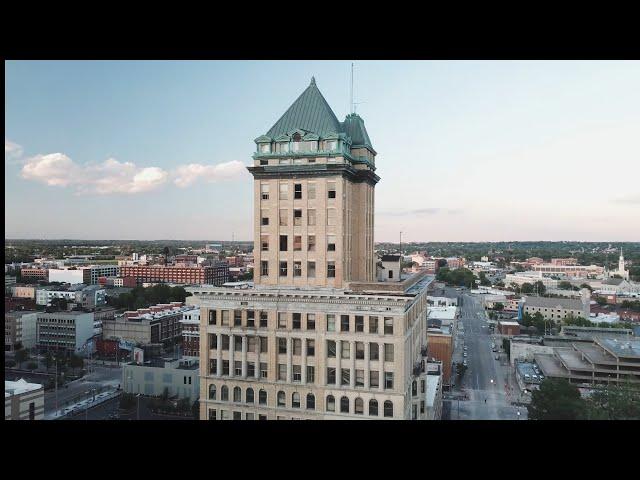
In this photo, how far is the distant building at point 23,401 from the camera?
140 ft

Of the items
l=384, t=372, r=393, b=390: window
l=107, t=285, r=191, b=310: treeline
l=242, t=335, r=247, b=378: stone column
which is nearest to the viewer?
l=384, t=372, r=393, b=390: window

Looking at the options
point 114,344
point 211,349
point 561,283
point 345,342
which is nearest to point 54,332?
point 114,344

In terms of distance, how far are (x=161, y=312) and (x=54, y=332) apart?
1569 centimetres

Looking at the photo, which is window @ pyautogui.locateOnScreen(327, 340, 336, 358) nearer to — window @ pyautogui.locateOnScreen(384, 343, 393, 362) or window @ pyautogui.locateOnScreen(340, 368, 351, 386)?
window @ pyautogui.locateOnScreen(340, 368, 351, 386)

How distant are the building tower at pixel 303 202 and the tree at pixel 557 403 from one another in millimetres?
24247

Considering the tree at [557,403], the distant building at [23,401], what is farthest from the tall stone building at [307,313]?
the distant building at [23,401]

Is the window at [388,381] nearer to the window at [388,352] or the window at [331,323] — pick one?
the window at [388,352]

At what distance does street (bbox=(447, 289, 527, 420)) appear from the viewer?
5816cm

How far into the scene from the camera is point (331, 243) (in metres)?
31.7

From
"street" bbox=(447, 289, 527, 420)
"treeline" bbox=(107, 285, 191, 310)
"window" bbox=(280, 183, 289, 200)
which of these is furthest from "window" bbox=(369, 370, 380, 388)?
"treeline" bbox=(107, 285, 191, 310)

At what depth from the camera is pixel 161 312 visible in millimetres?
86188

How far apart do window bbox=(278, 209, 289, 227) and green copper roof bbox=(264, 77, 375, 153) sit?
449 centimetres

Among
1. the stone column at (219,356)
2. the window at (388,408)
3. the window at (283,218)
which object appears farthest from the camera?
the window at (283,218)
